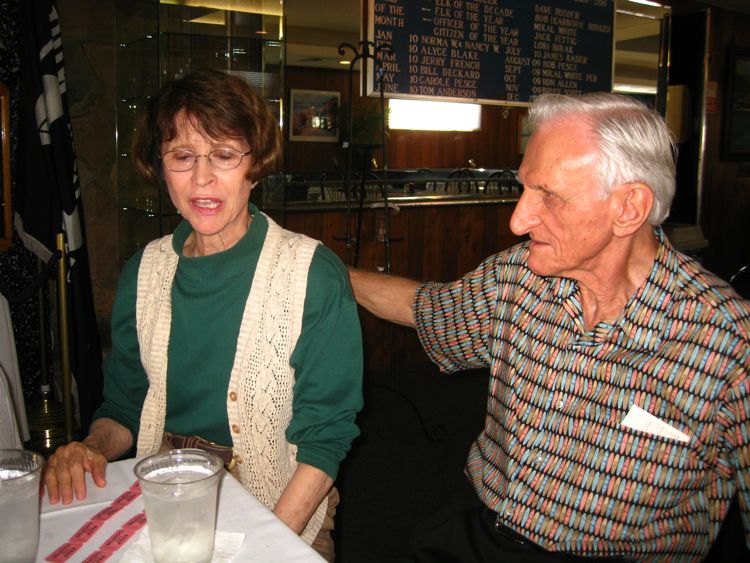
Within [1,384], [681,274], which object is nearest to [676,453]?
[681,274]

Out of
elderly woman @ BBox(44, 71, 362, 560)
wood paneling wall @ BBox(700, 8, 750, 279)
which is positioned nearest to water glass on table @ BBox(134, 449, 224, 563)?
elderly woman @ BBox(44, 71, 362, 560)

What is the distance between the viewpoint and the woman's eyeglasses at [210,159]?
4.64ft

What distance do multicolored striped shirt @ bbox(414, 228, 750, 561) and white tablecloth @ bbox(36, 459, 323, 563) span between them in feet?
1.95

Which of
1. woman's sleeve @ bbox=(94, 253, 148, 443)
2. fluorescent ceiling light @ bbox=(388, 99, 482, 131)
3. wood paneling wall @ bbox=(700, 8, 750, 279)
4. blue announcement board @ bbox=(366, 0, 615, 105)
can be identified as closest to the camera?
woman's sleeve @ bbox=(94, 253, 148, 443)

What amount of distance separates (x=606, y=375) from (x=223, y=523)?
0.77m

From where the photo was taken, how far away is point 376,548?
250 cm

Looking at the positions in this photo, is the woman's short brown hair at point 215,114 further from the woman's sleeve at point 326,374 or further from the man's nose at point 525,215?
the man's nose at point 525,215

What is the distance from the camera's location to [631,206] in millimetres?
1333

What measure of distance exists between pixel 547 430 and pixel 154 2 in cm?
272

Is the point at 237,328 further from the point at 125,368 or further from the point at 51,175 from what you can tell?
the point at 51,175

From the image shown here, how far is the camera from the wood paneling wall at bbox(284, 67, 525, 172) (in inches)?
381

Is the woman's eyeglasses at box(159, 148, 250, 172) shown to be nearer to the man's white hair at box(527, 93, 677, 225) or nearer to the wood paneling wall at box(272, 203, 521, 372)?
the man's white hair at box(527, 93, 677, 225)

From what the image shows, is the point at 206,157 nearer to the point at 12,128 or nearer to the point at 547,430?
the point at 547,430

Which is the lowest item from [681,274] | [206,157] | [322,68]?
[681,274]
